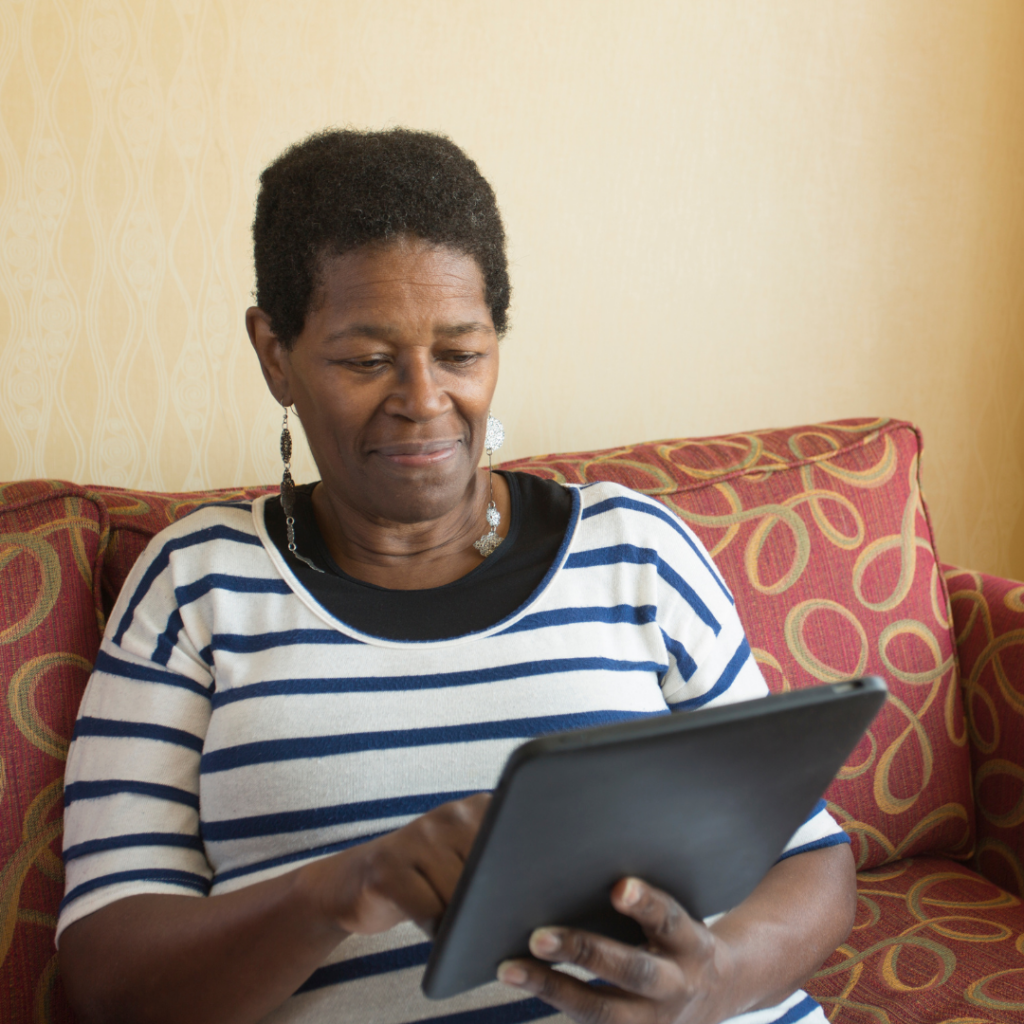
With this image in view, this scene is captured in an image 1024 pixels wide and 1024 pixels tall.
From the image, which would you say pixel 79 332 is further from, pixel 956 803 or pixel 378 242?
pixel 956 803

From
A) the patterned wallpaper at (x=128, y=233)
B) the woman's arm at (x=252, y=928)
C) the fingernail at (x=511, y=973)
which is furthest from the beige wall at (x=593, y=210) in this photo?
the fingernail at (x=511, y=973)

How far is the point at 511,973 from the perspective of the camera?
2.06 feet

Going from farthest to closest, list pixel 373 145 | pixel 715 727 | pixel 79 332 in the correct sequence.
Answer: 1. pixel 79 332
2. pixel 373 145
3. pixel 715 727

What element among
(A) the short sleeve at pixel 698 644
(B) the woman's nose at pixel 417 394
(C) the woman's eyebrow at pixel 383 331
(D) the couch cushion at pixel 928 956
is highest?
(C) the woman's eyebrow at pixel 383 331

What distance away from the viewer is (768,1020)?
0.86 metres

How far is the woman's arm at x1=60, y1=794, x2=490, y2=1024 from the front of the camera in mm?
656

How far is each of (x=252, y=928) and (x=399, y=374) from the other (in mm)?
501

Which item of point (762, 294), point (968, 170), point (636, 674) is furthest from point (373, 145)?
point (968, 170)

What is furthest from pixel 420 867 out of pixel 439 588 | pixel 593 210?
pixel 593 210

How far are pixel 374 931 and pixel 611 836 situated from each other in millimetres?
230

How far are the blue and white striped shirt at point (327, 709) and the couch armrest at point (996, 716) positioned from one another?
0.51 meters

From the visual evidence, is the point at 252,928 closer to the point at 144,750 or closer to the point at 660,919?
the point at 144,750

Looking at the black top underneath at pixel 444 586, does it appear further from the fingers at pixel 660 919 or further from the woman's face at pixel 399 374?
the fingers at pixel 660 919

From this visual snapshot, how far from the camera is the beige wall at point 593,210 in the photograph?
1.41 metres
